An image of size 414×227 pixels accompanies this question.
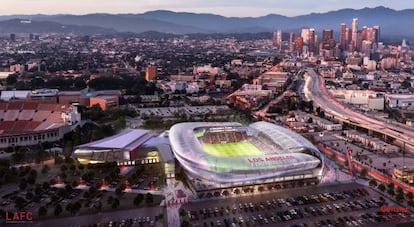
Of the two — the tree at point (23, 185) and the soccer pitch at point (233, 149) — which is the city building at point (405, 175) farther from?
the tree at point (23, 185)

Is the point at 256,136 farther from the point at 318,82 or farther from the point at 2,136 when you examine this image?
the point at 318,82

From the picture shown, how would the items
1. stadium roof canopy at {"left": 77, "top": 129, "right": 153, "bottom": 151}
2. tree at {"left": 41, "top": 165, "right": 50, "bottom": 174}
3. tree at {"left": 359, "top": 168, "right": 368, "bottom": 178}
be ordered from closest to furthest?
tree at {"left": 359, "top": 168, "right": 368, "bottom": 178}
tree at {"left": 41, "top": 165, "right": 50, "bottom": 174}
stadium roof canopy at {"left": 77, "top": 129, "right": 153, "bottom": 151}

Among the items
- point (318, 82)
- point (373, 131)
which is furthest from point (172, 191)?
point (318, 82)

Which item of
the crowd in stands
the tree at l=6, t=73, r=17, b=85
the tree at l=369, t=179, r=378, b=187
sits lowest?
the tree at l=369, t=179, r=378, b=187

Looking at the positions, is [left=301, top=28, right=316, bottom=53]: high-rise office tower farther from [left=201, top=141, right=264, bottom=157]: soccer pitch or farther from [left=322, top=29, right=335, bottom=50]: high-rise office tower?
[left=201, top=141, right=264, bottom=157]: soccer pitch

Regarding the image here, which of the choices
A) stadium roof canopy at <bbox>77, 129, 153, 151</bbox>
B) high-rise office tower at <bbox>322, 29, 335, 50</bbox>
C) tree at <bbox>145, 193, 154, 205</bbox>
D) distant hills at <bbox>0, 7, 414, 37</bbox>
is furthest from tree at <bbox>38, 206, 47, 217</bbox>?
distant hills at <bbox>0, 7, 414, 37</bbox>

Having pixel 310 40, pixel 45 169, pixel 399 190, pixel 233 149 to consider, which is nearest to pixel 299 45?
pixel 310 40

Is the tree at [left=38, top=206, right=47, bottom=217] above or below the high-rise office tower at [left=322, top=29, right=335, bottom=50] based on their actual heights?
below

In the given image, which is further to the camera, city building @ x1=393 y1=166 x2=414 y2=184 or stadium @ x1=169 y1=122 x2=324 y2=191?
city building @ x1=393 y1=166 x2=414 y2=184
